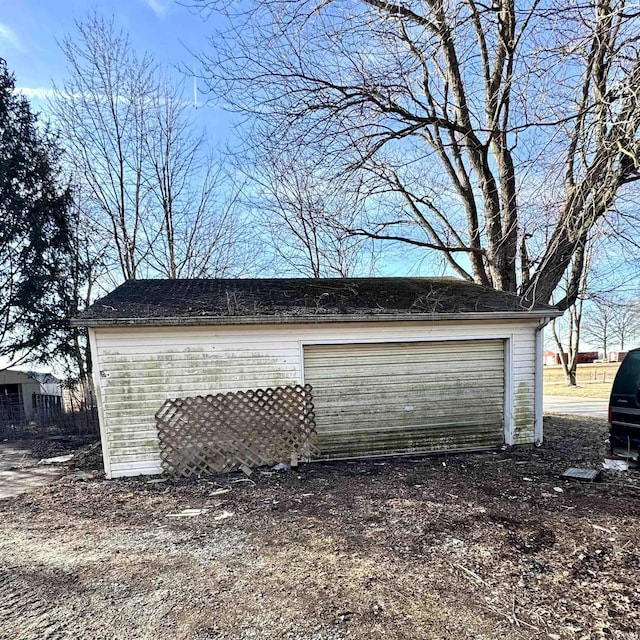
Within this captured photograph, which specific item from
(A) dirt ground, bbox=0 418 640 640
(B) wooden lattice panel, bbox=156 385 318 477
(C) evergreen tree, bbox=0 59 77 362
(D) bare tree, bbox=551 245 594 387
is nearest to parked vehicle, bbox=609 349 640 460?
(A) dirt ground, bbox=0 418 640 640

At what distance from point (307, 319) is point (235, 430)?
1906 millimetres

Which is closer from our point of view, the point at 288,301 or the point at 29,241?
the point at 288,301

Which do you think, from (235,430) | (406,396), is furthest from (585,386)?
(235,430)

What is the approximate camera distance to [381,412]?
6.46m

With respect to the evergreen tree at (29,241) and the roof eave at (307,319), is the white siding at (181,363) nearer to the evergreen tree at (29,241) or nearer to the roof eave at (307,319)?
the roof eave at (307,319)

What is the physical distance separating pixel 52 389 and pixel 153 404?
944 centimetres

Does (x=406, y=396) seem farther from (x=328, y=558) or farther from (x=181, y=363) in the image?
(x=328, y=558)

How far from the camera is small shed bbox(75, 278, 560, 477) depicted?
18.6 feet

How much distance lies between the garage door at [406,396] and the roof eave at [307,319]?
482 mm

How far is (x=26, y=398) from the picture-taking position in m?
10.5

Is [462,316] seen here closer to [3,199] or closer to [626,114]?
[626,114]

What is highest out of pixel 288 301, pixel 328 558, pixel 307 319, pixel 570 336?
pixel 288 301

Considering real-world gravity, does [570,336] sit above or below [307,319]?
below

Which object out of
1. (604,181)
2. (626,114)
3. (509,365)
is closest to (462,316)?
(509,365)
